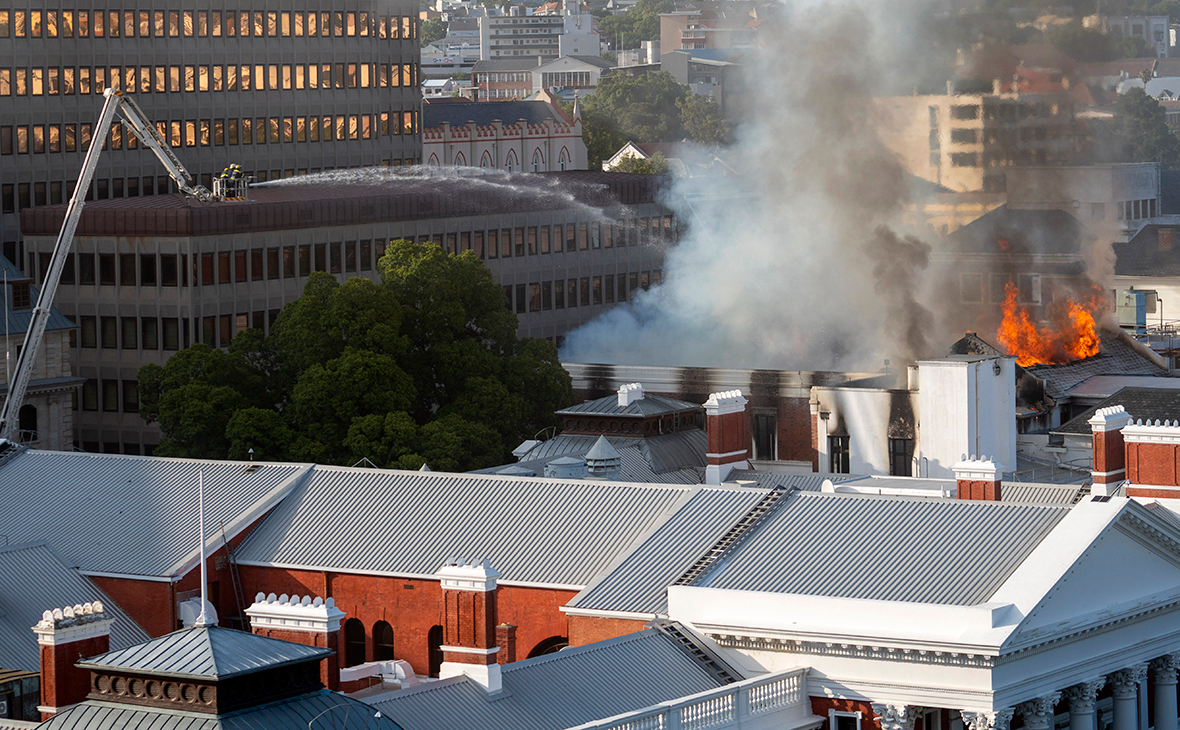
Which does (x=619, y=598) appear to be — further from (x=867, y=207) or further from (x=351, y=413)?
(x=867, y=207)

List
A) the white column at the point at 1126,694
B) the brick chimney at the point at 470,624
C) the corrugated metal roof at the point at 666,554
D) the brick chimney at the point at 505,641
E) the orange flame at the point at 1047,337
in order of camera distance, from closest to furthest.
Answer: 1. the brick chimney at the point at 470,624
2. the brick chimney at the point at 505,641
3. the white column at the point at 1126,694
4. the corrugated metal roof at the point at 666,554
5. the orange flame at the point at 1047,337

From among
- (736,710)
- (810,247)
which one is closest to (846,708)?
(736,710)

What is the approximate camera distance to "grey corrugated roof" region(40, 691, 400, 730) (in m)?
48.5

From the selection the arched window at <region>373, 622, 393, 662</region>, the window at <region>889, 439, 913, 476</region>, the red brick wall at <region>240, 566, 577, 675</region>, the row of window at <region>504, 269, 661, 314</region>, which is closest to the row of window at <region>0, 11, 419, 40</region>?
the row of window at <region>504, 269, 661, 314</region>

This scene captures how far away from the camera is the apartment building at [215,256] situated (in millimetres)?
131125

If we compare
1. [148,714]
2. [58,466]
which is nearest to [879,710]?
[148,714]

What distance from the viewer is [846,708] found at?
63375 mm

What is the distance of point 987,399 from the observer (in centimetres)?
10419

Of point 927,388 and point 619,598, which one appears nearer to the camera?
point 619,598

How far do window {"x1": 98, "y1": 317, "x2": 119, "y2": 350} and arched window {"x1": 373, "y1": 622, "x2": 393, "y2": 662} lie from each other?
6056 centimetres

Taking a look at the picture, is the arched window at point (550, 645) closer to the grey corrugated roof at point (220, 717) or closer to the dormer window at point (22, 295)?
the grey corrugated roof at point (220, 717)

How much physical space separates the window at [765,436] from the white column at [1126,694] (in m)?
43.4

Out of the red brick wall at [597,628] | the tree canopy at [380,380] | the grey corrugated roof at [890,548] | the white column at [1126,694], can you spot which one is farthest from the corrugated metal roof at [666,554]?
the tree canopy at [380,380]

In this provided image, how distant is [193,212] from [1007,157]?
158 feet
